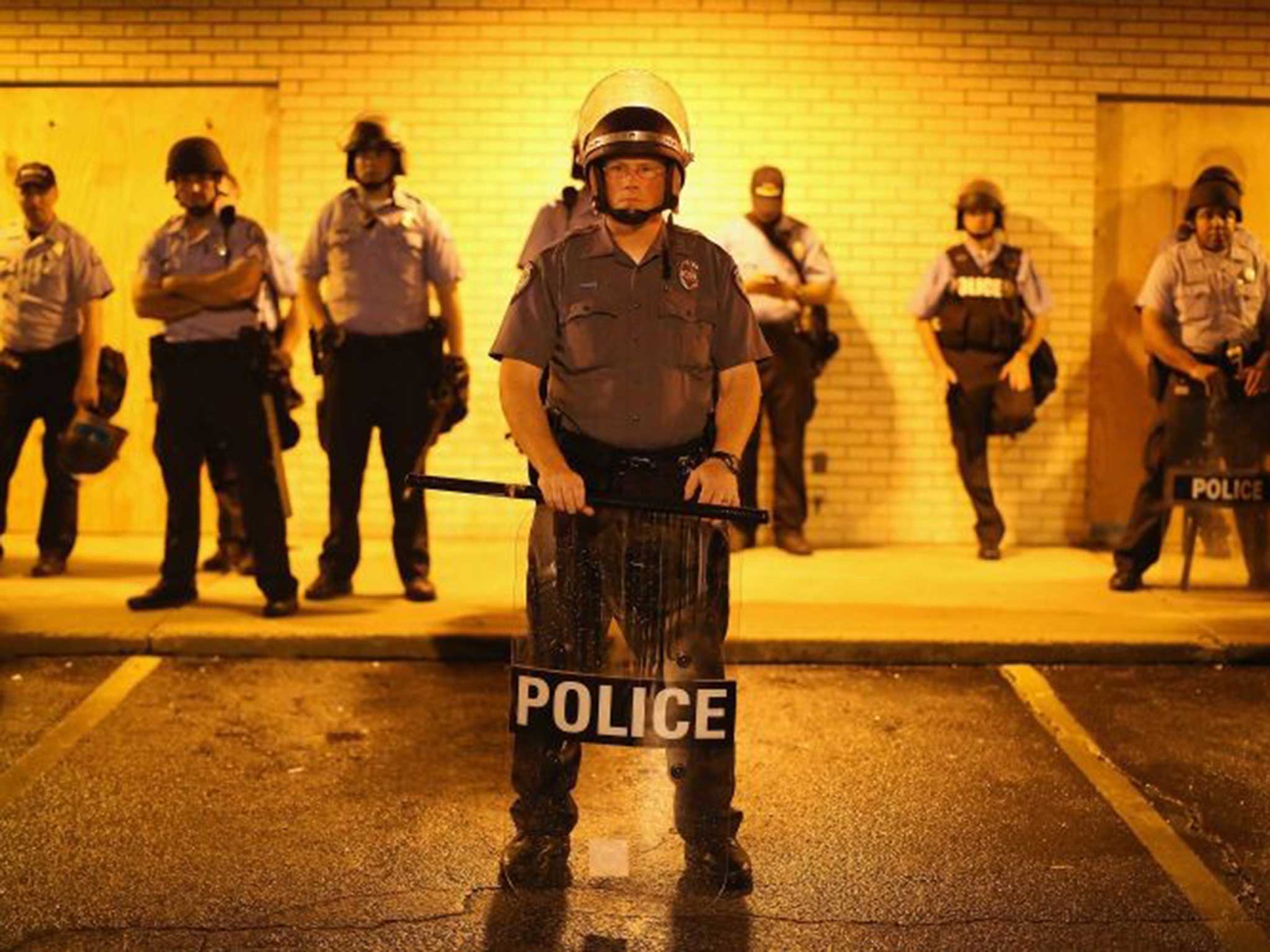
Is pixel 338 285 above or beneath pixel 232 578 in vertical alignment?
above

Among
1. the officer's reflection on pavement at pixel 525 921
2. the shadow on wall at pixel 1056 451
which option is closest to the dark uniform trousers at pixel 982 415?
the shadow on wall at pixel 1056 451

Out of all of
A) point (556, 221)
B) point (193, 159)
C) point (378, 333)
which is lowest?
point (378, 333)

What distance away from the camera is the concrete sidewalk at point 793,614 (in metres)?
7.87

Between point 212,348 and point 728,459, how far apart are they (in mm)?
4007

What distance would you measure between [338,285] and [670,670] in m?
4.28

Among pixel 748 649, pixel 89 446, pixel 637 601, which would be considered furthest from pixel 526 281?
pixel 89 446

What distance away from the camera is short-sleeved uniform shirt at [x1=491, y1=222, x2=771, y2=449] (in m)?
4.77

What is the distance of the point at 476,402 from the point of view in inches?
412

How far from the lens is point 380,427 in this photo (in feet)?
28.2

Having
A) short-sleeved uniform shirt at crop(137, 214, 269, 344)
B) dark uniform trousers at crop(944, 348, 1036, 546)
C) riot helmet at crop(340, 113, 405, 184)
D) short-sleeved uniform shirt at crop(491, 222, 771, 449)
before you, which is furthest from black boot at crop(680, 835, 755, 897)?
dark uniform trousers at crop(944, 348, 1036, 546)

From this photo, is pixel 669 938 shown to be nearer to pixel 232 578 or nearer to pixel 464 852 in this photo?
pixel 464 852

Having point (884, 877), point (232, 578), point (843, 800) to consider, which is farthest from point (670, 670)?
point (232, 578)

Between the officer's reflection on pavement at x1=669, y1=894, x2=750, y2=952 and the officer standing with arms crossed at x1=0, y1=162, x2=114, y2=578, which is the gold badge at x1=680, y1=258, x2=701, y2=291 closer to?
the officer's reflection on pavement at x1=669, y1=894, x2=750, y2=952

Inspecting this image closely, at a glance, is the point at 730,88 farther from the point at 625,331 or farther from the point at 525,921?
the point at 525,921
